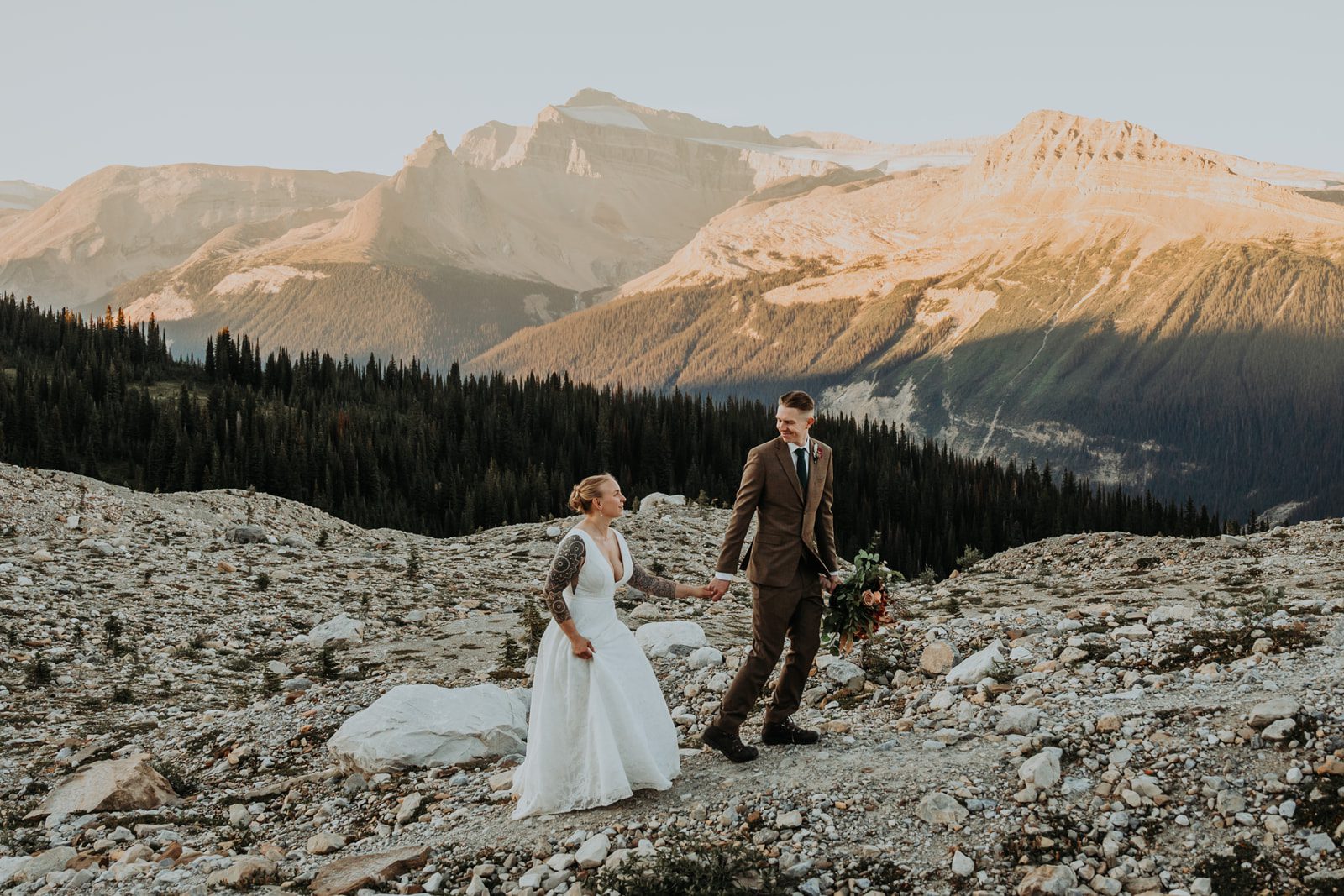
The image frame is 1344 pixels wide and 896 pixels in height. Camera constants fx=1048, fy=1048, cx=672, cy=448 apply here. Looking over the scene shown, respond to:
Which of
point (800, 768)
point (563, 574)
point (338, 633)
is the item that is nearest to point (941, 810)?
point (800, 768)

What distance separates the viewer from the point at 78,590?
21109mm

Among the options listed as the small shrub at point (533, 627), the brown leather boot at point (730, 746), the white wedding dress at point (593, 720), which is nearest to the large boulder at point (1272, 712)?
the brown leather boot at point (730, 746)

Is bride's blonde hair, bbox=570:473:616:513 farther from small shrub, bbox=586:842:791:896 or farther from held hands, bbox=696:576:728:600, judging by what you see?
small shrub, bbox=586:842:791:896

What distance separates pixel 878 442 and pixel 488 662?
10483 centimetres

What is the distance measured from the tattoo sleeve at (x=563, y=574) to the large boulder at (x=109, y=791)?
5209 millimetres

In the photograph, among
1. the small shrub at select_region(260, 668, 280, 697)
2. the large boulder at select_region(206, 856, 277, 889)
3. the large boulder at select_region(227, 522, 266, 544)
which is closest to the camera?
the large boulder at select_region(206, 856, 277, 889)

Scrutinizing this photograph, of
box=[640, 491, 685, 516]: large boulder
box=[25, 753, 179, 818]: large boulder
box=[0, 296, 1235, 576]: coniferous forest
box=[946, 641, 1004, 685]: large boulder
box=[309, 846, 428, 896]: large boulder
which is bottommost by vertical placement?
box=[0, 296, 1235, 576]: coniferous forest

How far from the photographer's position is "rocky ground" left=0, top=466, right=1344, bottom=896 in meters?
8.09

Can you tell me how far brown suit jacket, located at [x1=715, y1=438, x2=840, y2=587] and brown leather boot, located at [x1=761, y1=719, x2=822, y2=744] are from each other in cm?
156

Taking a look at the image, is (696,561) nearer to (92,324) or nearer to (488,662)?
(488,662)

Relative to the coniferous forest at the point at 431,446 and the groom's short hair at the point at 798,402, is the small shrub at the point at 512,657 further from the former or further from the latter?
the coniferous forest at the point at 431,446

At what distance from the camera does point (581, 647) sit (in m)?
9.35

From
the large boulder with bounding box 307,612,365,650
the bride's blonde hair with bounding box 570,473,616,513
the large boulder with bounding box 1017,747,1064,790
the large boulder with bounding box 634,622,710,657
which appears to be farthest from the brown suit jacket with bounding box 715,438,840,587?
the large boulder with bounding box 307,612,365,650

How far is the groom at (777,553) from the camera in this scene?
10125mm
